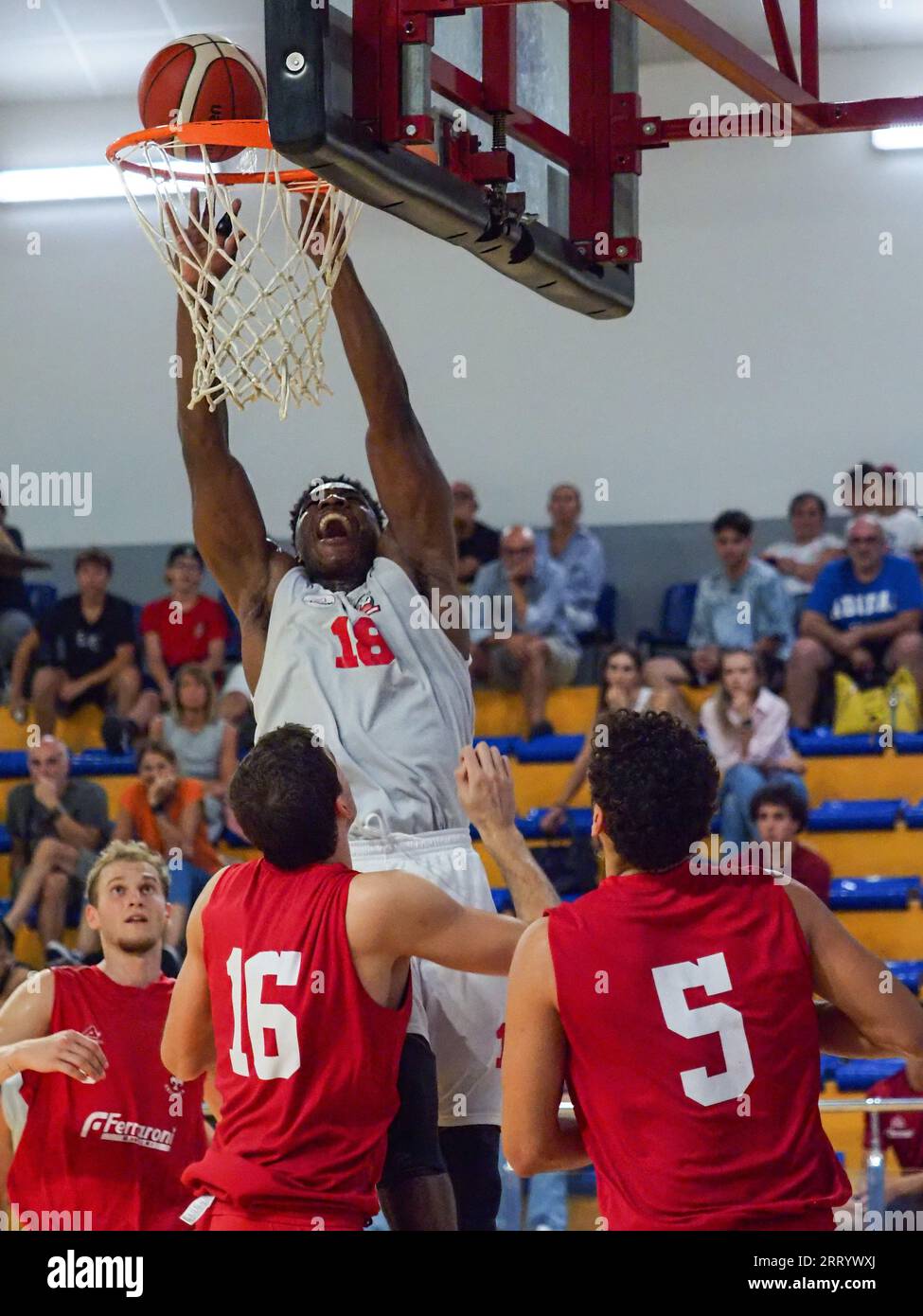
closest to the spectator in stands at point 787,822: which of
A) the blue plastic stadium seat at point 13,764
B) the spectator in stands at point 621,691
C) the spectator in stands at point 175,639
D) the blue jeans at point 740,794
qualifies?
the blue jeans at point 740,794

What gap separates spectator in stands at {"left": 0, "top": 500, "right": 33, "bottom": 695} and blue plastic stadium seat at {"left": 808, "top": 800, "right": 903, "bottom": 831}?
4.40 meters

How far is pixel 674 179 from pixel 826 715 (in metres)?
3.27

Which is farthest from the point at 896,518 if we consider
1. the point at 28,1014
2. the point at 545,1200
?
the point at 28,1014

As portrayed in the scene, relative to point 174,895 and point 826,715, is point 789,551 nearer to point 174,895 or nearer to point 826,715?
point 826,715

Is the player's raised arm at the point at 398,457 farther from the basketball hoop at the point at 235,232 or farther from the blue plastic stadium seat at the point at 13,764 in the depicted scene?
the blue plastic stadium seat at the point at 13,764

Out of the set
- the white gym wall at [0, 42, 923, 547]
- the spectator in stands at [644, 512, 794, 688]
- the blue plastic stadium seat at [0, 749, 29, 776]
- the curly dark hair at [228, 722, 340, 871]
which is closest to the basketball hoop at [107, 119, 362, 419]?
the curly dark hair at [228, 722, 340, 871]

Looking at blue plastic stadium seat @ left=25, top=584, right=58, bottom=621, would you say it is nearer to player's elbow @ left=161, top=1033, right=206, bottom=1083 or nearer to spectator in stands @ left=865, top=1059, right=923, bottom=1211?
spectator in stands @ left=865, top=1059, right=923, bottom=1211

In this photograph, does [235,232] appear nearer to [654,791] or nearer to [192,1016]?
[192,1016]

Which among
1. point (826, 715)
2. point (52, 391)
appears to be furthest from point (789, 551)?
point (52, 391)

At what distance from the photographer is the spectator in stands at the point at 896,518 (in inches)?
393

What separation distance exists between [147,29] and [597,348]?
9.94 feet

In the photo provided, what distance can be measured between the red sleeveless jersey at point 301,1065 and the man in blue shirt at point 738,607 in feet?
20.9

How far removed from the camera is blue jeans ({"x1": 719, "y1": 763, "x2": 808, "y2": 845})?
8.64 meters
